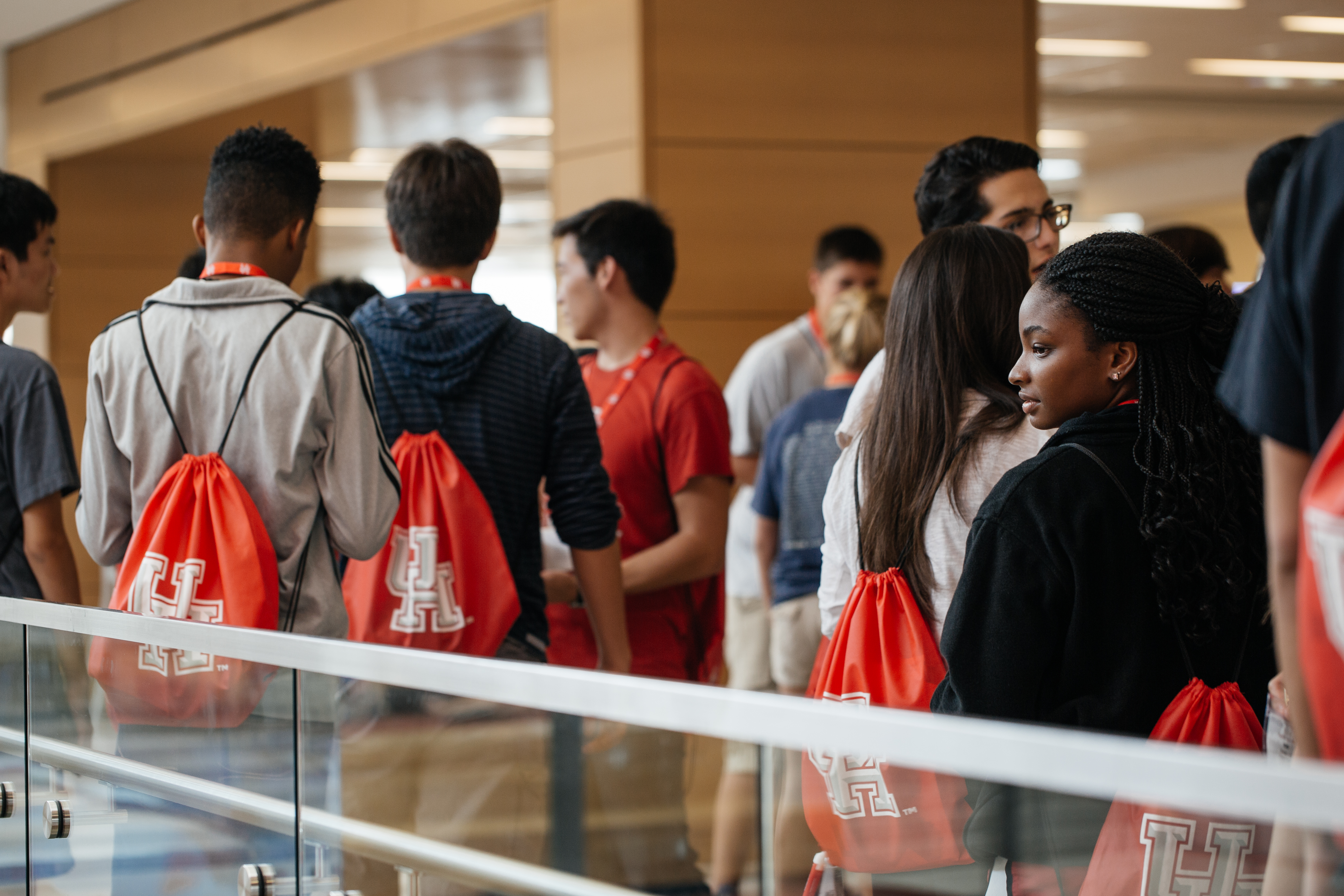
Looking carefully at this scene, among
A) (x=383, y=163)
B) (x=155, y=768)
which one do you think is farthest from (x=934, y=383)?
(x=383, y=163)

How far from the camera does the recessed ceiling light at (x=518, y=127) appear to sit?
7.72 m

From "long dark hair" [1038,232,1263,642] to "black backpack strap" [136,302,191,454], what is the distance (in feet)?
4.08

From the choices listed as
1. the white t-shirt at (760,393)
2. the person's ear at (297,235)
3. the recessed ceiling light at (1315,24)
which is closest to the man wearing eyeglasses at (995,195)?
the person's ear at (297,235)

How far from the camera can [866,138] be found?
485cm

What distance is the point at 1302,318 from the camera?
0.97 meters

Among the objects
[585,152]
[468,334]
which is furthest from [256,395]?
[585,152]

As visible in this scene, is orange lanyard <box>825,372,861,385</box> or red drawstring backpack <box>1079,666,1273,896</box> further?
orange lanyard <box>825,372,861,385</box>

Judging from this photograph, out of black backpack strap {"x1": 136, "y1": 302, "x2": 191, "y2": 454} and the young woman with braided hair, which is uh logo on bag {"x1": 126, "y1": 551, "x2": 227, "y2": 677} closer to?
black backpack strap {"x1": 136, "y1": 302, "x2": 191, "y2": 454}

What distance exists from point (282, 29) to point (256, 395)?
16.5ft

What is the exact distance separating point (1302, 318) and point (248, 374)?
57.4 inches

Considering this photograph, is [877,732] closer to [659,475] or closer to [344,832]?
[344,832]

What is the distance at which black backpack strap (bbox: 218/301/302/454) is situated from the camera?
6.38 ft

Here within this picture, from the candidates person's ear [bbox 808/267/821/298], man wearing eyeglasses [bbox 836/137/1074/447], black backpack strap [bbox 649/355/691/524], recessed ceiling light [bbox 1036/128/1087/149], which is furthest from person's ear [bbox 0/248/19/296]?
recessed ceiling light [bbox 1036/128/1087/149]

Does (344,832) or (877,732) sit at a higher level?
(877,732)
